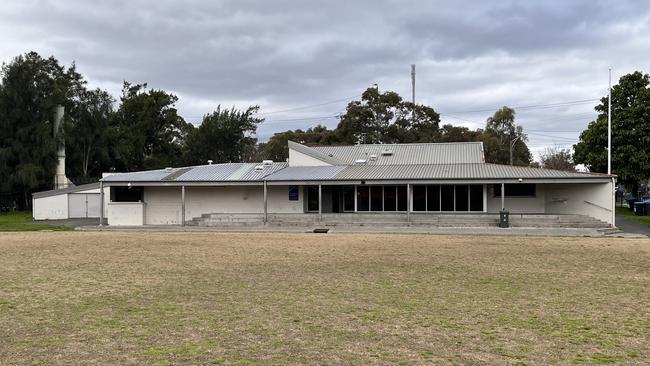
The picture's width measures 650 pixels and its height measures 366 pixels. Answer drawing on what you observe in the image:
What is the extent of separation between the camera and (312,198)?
34188 mm

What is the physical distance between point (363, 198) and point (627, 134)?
1900cm

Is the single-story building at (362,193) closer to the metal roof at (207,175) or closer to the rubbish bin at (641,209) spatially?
the metal roof at (207,175)

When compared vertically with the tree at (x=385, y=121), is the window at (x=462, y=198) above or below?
below

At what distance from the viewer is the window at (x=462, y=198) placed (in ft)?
103

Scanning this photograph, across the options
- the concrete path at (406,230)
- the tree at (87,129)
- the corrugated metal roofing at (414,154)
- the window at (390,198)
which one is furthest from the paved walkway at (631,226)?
the tree at (87,129)

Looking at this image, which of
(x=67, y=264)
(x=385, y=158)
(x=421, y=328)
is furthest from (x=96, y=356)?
(x=385, y=158)

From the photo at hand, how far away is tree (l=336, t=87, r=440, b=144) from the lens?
61.5m

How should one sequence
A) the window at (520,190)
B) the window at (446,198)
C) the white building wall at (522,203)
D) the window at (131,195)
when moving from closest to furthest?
the white building wall at (522,203), the window at (520,190), the window at (446,198), the window at (131,195)

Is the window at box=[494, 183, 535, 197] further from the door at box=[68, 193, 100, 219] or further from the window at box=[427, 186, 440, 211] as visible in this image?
the door at box=[68, 193, 100, 219]

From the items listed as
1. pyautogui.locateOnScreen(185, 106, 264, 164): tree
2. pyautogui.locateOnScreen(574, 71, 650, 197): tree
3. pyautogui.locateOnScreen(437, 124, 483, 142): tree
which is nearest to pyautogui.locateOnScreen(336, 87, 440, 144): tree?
pyautogui.locateOnScreen(437, 124, 483, 142): tree

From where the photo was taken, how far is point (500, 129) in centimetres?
8150

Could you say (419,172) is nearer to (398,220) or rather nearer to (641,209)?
(398,220)

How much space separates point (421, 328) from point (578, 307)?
3.02m

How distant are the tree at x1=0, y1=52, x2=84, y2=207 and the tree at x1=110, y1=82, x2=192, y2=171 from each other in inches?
398
